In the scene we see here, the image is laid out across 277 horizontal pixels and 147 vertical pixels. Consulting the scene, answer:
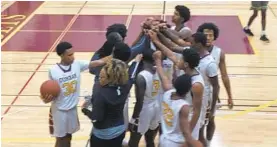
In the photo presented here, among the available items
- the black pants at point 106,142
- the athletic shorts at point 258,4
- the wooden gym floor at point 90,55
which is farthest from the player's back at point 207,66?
the athletic shorts at point 258,4

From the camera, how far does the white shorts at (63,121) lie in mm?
5777

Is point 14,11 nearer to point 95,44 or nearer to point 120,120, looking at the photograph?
point 95,44

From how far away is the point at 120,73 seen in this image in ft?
16.8

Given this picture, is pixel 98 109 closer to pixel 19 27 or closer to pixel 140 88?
pixel 140 88

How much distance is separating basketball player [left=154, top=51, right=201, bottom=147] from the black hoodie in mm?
425

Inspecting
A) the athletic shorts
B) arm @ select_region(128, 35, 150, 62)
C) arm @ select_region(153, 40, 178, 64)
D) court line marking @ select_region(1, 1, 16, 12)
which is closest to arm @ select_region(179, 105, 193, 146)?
arm @ select_region(153, 40, 178, 64)

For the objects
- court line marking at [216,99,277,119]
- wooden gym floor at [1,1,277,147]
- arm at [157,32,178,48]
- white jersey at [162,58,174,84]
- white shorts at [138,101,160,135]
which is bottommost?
court line marking at [216,99,277,119]

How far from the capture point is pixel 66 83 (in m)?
5.70

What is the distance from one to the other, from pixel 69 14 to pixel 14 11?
1.52 metres

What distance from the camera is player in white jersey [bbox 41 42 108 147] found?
224 inches

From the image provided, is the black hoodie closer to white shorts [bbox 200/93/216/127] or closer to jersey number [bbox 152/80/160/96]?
jersey number [bbox 152/80/160/96]

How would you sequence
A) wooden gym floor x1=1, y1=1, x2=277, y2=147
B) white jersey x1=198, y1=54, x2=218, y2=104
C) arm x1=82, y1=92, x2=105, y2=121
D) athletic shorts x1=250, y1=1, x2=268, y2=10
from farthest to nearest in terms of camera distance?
athletic shorts x1=250, y1=1, x2=268, y2=10 → wooden gym floor x1=1, y1=1, x2=277, y2=147 → white jersey x1=198, y1=54, x2=218, y2=104 → arm x1=82, y1=92, x2=105, y2=121

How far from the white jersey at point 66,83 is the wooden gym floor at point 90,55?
158cm

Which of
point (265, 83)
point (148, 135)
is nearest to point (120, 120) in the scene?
point (148, 135)
